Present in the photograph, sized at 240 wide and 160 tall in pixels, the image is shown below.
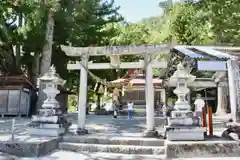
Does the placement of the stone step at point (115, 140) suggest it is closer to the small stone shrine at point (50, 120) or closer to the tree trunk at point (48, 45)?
the small stone shrine at point (50, 120)

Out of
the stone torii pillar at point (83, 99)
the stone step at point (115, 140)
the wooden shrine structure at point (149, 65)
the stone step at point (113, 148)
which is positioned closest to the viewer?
the stone step at point (113, 148)

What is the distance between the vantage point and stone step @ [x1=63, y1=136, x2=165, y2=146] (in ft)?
26.0

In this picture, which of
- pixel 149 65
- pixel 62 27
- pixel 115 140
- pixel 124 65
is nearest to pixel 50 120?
pixel 115 140

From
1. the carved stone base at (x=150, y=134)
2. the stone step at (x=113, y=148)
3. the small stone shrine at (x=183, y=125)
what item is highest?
the small stone shrine at (x=183, y=125)

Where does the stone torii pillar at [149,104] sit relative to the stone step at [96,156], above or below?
above

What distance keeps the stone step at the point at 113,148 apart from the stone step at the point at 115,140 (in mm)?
222

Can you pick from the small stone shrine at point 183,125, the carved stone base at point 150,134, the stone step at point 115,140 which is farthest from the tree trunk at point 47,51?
the small stone shrine at point 183,125

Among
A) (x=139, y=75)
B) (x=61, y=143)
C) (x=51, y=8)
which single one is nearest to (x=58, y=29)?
(x=51, y=8)

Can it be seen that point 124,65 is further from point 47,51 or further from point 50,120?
point 47,51

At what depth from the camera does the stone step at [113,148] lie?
24.8ft

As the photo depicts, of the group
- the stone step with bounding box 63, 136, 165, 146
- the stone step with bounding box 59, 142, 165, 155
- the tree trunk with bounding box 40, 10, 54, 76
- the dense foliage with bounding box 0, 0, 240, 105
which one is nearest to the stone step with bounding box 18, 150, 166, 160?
the stone step with bounding box 59, 142, 165, 155

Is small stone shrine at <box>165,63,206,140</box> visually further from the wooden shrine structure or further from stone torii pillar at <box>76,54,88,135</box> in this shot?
stone torii pillar at <box>76,54,88,135</box>

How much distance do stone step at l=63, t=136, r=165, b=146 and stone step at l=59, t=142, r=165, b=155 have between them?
0.73 feet

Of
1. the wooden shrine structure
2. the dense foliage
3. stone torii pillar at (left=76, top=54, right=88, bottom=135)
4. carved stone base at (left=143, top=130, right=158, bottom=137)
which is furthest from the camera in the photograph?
the dense foliage
